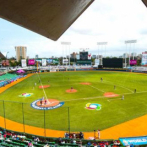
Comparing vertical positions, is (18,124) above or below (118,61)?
below

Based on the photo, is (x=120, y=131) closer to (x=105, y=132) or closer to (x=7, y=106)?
(x=105, y=132)

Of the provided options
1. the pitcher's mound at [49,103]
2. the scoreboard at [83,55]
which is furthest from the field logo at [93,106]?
the scoreboard at [83,55]

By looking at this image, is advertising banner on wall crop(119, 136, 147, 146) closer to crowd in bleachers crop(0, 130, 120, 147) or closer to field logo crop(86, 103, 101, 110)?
crowd in bleachers crop(0, 130, 120, 147)

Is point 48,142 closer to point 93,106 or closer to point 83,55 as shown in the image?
point 93,106

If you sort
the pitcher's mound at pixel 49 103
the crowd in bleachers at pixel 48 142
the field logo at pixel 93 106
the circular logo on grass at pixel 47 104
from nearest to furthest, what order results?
the crowd in bleachers at pixel 48 142 < the field logo at pixel 93 106 < the circular logo on grass at pixel 47 104 < the pitcher's mound at pixel 49 103

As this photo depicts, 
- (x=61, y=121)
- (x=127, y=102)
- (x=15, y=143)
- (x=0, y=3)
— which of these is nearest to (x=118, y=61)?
(x=127, y=102)

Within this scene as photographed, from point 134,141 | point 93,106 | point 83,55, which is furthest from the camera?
point 83,55

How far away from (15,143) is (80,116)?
9.10 metres

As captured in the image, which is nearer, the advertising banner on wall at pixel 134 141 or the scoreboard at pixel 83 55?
the advertising banner on wall at pixel 134 141

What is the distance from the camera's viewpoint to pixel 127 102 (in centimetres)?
2322

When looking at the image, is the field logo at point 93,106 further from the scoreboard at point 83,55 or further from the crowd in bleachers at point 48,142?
the scoreboard at point 83,55

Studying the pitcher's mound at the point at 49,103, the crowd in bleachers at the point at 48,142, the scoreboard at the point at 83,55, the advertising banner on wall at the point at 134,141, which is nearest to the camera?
the advertising banner on wall at the point at 134,141

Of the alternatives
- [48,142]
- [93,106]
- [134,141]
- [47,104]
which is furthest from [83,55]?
[134,141]

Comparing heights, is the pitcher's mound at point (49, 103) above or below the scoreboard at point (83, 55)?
below
